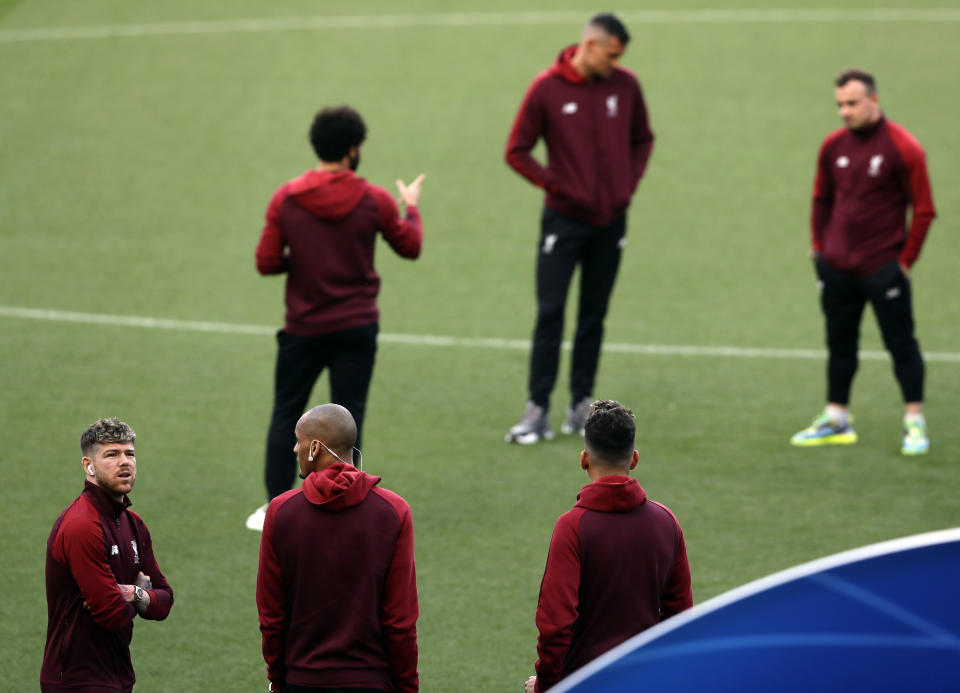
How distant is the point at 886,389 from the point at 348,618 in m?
6.04

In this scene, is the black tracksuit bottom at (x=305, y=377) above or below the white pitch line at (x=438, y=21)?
below

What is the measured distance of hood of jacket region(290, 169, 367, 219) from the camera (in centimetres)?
637

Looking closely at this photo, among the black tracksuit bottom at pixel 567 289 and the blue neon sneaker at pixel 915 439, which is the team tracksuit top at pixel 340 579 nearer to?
the black tracksuit bottom at pixel 567 289

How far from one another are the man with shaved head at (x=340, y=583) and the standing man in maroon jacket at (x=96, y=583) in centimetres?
49

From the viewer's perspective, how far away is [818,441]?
27.5 feet

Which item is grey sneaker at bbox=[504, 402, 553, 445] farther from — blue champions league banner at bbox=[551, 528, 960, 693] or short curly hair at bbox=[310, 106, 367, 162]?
blue champions league banner at bbox=[551, 528, 960, 693]

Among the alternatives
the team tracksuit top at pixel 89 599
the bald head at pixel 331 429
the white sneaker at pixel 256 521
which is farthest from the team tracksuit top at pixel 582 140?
the team tracksuit top at pixel 89 599

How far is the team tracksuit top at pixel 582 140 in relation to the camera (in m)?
8.12

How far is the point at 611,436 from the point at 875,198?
4.28 m

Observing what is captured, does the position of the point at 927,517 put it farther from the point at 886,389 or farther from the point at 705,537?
the point at 886,389

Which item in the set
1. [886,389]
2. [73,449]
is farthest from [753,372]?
[73,449]

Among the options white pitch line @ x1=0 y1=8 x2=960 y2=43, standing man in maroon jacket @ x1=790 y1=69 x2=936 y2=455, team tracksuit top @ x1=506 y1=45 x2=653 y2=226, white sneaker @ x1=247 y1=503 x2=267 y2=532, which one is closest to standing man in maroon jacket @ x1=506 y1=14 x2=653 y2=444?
team tracksuit top @ x1=506 y1=45 x2=653 y2=226

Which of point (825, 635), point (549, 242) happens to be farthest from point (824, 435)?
point (825, 635)

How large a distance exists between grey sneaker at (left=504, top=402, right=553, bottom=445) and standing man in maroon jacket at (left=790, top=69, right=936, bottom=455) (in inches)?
66.5
